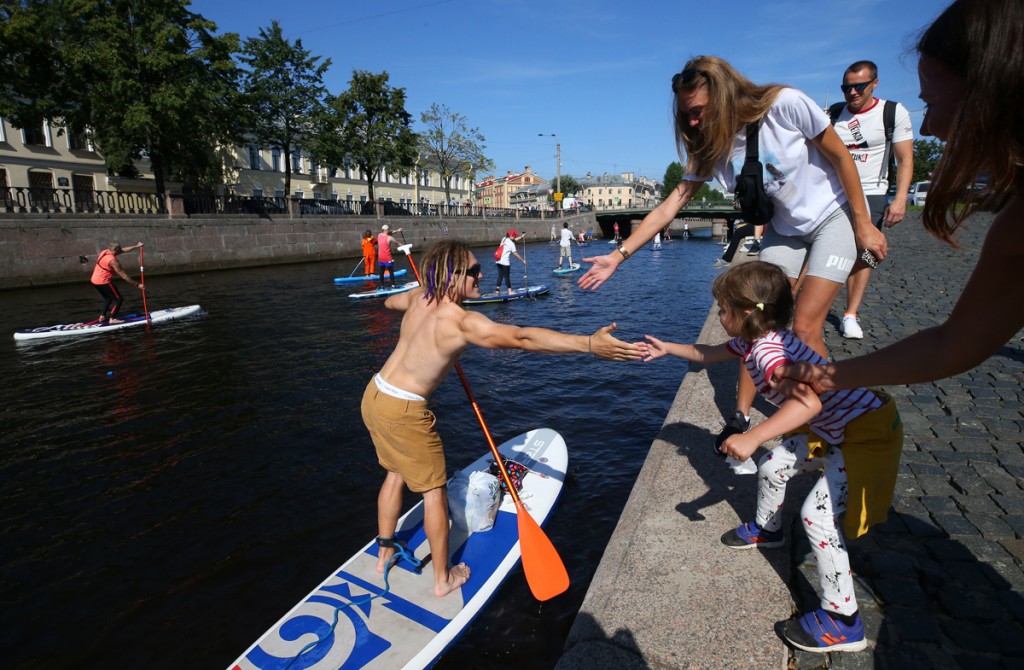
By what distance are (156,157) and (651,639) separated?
122 ft

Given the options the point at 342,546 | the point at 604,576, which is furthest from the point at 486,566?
the point at 342,546

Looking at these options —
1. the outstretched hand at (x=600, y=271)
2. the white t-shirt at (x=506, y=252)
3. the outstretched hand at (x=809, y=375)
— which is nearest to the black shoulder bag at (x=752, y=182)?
the outstretched hand at (x=600, y=271)

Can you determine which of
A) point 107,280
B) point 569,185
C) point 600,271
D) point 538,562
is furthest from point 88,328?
point 569,185

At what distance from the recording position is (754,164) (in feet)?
11.7

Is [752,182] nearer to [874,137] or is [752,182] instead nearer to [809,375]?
[809,375]

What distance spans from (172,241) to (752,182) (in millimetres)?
28620

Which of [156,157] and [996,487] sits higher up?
[156,157]

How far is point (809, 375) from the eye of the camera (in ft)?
7.36

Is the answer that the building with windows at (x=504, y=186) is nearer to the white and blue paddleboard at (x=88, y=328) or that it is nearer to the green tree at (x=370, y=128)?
the green tree at (x=370, y=128)

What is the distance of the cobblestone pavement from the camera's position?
2408 millimetres

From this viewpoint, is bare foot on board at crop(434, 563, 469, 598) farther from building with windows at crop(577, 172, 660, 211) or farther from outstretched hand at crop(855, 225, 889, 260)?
building with windows at crop(577, 172, 660, 211)

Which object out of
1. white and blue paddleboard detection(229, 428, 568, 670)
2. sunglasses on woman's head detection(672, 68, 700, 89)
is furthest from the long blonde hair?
white and blue paddleboard detection(229, 428, 568, 670)

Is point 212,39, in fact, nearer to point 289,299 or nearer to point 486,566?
point 289,299

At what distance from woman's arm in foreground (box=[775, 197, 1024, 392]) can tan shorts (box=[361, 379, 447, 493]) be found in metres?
2.35
